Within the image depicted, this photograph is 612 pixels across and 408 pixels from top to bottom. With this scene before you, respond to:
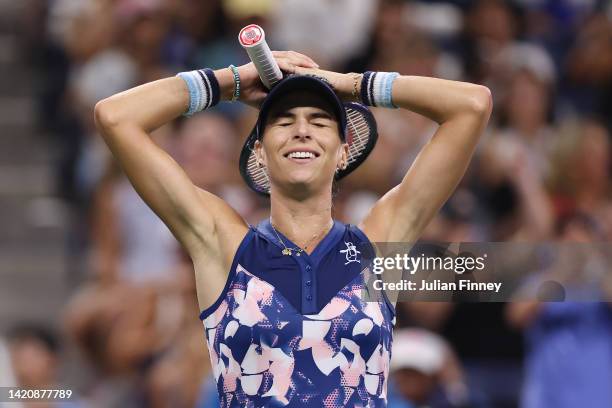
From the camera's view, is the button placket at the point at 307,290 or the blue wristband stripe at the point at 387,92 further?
the blue wristband stripe at the point at 387,92

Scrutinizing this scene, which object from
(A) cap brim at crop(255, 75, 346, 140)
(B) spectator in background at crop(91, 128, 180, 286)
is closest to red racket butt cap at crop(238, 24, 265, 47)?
(A) cap brim at crop(255, 75, 346, 140)

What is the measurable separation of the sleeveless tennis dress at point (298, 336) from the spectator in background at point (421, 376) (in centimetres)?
270

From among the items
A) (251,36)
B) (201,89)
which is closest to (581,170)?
(201,89)

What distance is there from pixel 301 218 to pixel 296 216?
16 millimetres

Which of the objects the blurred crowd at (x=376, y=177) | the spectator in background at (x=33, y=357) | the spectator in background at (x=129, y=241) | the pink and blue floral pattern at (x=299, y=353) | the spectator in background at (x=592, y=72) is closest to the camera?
the pink and blue floral pattern at (x=299, y=353)

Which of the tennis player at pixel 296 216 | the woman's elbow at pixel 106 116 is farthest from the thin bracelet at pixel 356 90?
the woman's elbow at pixel 106 116

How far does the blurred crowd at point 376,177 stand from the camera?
6809mm

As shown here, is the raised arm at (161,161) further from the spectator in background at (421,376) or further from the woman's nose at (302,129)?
the spectator in background at (421,376)

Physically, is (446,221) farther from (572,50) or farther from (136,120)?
(136,120)

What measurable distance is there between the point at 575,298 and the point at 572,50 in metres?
A: 3.54

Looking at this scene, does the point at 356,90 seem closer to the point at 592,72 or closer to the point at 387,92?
the point at 387,92

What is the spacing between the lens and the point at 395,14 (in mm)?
8820

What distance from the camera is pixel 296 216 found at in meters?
4.05

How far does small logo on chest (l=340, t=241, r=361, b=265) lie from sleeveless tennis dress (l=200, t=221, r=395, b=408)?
1.2 inches
